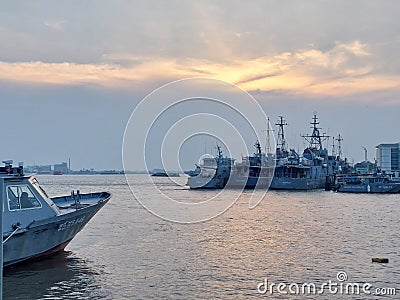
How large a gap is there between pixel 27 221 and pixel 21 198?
913mm

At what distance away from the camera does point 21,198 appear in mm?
20906

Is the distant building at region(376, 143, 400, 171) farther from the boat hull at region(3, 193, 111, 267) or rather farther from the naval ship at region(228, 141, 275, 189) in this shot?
the boat hull at region(3, 193, 111, 267)

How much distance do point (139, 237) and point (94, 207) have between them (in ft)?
27.9

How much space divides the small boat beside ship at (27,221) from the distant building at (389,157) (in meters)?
166

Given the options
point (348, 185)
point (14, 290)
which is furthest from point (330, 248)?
point (348, 185)

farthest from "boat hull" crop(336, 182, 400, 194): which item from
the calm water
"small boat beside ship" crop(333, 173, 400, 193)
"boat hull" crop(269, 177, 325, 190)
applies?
the calm water

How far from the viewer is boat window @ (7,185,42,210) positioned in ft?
66.9

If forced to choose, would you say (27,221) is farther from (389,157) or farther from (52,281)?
(389,157)

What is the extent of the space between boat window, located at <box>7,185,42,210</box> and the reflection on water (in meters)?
2.38

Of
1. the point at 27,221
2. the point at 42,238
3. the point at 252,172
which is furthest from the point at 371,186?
the point at 27,221

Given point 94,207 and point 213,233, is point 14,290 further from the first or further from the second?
point 213,233

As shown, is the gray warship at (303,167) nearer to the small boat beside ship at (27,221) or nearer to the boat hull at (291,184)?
the boat hull at (291,184)

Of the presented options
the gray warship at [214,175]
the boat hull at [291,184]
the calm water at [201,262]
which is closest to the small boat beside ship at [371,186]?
the boat hull at [291,184]

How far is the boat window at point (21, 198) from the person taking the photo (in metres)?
20.4
